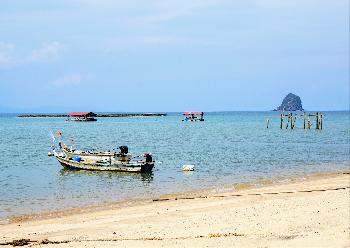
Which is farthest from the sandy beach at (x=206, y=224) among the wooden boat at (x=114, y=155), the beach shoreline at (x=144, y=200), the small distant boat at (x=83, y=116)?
the small distant boat at (x=83, y=116)

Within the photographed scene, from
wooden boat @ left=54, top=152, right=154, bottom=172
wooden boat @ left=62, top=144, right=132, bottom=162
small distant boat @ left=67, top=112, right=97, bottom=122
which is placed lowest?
wooden boat @ left=54, top=152, right=154, bottom=172

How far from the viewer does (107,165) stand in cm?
3238

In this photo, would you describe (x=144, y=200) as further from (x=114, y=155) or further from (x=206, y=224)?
(x=114, y=155)

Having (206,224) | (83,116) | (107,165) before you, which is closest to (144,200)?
(206,224)

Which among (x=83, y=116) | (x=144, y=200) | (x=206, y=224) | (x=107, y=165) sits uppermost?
(x=83, y=116)

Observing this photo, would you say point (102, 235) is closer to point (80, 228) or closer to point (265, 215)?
point (80, 228)

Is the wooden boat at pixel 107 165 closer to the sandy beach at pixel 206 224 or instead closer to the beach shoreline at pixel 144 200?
the beach shoreline at pixel 144 200

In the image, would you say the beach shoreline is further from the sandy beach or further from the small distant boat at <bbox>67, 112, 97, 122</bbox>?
the small distant boat at <bbox>67, 112, 97, 122</bbox>

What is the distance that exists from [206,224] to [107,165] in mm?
20087

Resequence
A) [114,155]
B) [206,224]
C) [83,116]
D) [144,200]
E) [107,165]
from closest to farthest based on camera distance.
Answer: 1. [206,224]
2. [144,200]
3. [107,165]
4. [114,155]
5. [83,116]

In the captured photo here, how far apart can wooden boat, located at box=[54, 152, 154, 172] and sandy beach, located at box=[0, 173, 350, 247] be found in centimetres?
1229

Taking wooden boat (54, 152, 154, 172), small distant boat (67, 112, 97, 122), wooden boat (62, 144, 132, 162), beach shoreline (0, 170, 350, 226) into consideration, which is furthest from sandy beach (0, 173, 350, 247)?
small distant boat (67, 112, 97, 122)

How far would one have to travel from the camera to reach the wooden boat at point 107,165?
31266 millimetres

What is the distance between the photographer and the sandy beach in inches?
442
